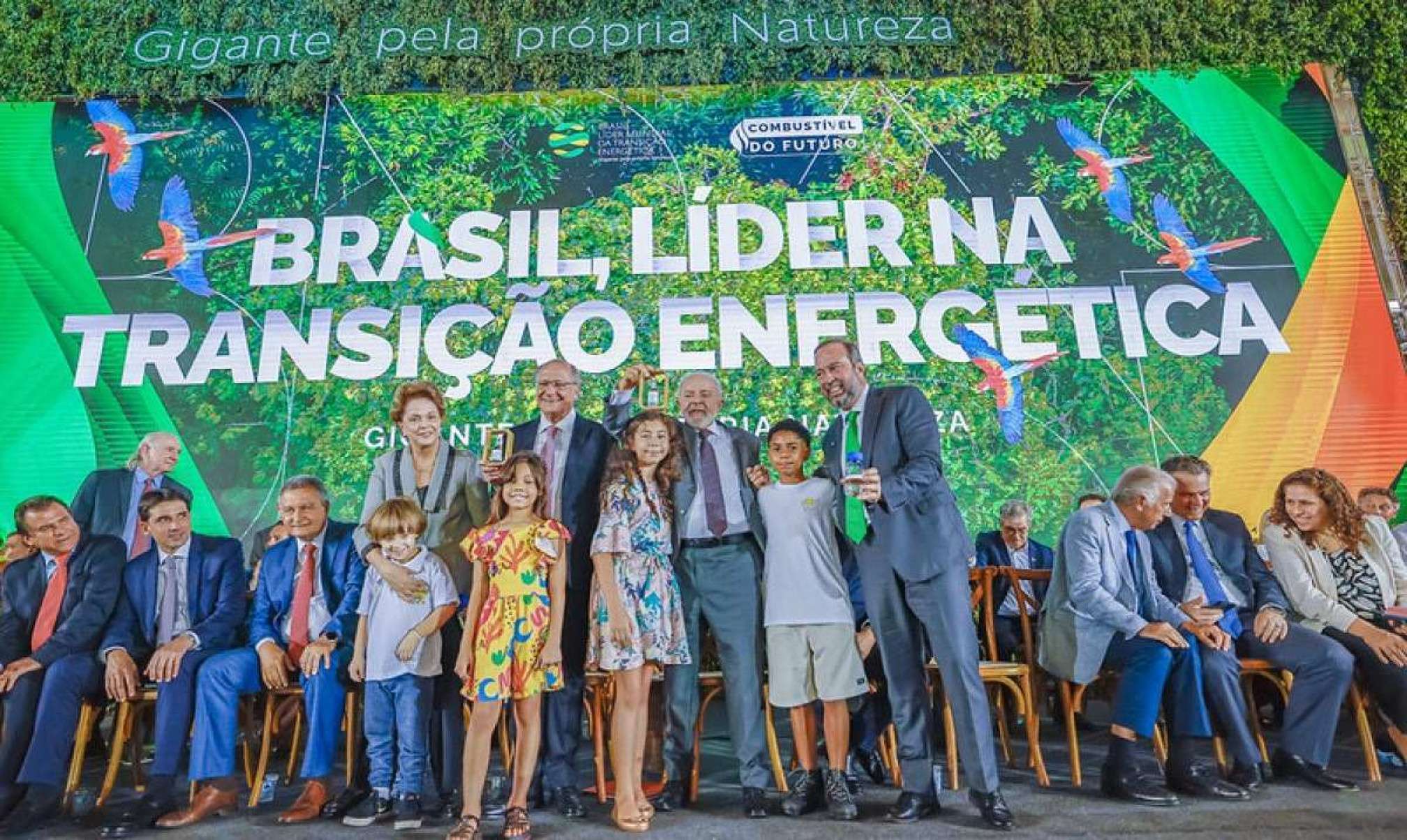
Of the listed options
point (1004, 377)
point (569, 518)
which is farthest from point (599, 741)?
point (1004, 377)

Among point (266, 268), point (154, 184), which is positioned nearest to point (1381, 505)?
point (266, 268)

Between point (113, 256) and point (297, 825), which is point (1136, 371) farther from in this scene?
point (113, 256)

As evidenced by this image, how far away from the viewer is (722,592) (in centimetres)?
339

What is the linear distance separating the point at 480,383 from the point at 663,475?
3207mm

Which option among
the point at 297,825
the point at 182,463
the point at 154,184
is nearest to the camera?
the point at 297,825

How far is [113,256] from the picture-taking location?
6430 millimetres

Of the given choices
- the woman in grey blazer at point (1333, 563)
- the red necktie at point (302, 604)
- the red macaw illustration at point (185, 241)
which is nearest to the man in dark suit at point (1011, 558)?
the woman in grey blazer at point (1333, 563)

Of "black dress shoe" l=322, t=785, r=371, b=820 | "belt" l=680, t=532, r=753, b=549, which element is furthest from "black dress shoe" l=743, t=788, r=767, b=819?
"black dress shoe" l=322, t=785, r=371, b=820

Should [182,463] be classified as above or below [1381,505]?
above

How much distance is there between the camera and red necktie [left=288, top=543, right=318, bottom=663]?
11.5 feet

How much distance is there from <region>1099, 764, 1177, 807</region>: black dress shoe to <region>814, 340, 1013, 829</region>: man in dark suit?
1.57 feet

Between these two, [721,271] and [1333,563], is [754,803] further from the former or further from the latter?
[721,271]

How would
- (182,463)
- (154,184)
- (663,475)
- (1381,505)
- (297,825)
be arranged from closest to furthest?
(297,825) < (663,475) < (1381,505) < (182,463) < (154,184)

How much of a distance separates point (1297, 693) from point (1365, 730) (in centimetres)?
30
